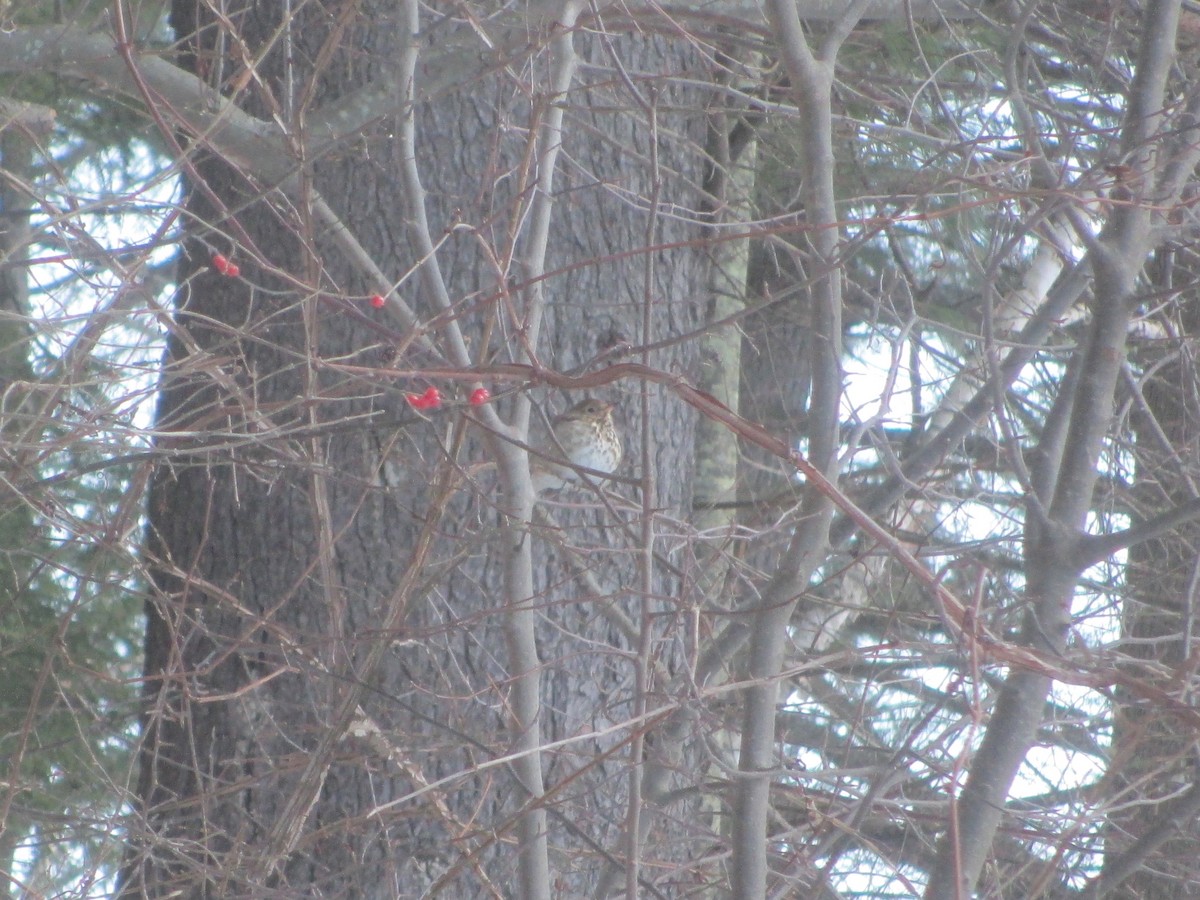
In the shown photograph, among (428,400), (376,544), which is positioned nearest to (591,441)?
(376,544)

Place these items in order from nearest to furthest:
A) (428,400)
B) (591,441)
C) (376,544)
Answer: (428,400) < (376,544) < (591,441)

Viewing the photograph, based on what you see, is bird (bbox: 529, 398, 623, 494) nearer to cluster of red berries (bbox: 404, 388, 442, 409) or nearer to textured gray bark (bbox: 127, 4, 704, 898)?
textured gray bark (bbox: 127, 4, 704, 898)

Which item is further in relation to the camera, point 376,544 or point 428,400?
point 376,544

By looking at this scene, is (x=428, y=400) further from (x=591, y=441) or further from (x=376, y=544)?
(x=591, y=441)

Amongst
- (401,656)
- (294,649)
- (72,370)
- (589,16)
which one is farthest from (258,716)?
(589,16)

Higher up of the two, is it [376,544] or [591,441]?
[591,441]

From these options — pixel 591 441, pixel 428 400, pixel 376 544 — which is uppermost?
pixel 591 441

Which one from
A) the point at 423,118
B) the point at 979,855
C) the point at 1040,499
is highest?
the point at 423,118

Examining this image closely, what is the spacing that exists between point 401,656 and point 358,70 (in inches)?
52.1

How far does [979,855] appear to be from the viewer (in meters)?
1.82

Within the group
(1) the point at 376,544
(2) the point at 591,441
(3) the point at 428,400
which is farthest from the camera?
(2) the point at 591,441

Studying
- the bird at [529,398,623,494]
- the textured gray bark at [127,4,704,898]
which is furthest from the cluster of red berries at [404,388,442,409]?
the bird at [529,398,623,494]

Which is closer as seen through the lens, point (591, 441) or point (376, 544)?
point (376, 544)

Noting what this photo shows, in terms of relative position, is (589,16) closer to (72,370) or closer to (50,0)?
(72,370)
